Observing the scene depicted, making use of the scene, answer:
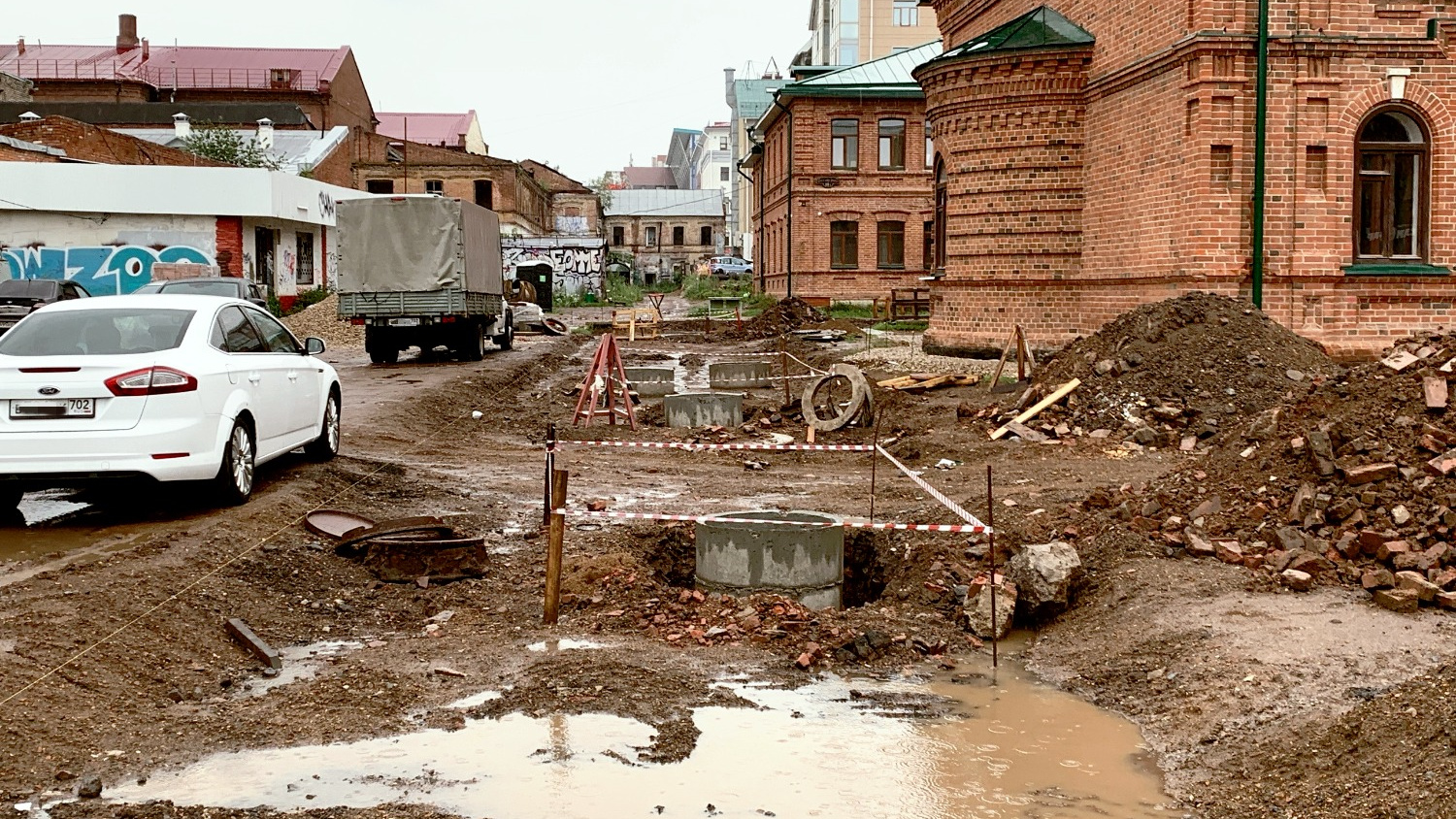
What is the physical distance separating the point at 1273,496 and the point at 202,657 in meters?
6.88

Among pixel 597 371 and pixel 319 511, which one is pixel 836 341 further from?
pixel 319 511

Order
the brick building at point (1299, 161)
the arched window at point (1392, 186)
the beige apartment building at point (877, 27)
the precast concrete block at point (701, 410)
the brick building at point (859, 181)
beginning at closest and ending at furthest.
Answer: the precast concrete block at point (701, 410) → the brick building at point (1299, 161) → the arched window at point (1392, 186) → the brick building at point (859, 181) → the beige apartment building at point (877, 27)

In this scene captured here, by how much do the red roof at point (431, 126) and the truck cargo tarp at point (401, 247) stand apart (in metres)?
59.1

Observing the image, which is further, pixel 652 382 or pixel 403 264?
pixel 403 264

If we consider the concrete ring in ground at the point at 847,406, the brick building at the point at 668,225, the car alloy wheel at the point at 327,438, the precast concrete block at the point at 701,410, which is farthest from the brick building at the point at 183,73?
the car alloy wheel at the point at 327,438

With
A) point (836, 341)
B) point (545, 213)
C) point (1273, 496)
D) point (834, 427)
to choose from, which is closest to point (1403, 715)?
point (1273, 496)

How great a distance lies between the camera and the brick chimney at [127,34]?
70.1 metres

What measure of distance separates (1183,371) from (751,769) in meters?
11.1

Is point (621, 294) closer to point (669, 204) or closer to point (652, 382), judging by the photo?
point (669, 204)

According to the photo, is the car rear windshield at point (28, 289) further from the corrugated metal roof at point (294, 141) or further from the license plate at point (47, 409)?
the corrugated metal roof at point (294, 141)

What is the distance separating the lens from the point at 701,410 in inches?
720

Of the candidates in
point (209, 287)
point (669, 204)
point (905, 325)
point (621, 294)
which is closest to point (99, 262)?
point (209, 287)

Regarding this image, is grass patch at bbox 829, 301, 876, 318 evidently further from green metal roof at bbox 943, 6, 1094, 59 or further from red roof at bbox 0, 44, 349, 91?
red roof at bbox 0, 44, 349, 91

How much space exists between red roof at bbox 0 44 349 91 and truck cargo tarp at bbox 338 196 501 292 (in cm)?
4308
